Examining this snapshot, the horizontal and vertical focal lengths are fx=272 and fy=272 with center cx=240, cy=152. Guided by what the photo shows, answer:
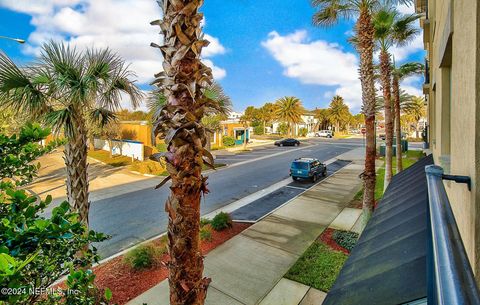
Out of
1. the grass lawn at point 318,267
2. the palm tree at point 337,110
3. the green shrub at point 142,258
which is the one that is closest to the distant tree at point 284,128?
the palm tree at point 337,110

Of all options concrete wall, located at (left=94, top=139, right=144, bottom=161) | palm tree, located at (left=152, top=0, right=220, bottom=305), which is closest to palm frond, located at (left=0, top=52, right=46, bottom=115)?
palm tree, located at (left=152, top=0, right=220, bottom=305)

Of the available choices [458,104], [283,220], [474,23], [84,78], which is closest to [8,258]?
[474,23]

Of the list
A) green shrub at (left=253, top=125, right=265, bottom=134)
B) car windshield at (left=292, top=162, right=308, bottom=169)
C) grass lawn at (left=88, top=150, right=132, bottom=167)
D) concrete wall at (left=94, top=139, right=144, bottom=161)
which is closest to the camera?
car windshield at (left=292, top=162, right=308, bottom=169)

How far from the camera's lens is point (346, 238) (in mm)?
9688

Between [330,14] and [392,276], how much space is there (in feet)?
37.1

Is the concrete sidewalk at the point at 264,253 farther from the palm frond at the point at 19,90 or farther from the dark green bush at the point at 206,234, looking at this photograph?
the palm frond at the point at 19,90

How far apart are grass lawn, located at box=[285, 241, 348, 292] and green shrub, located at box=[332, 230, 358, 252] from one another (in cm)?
62

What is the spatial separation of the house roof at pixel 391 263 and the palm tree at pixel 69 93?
5394mm

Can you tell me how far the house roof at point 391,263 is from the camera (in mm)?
2621

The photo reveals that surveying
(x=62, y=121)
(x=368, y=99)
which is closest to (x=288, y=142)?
(x=368, y=99)

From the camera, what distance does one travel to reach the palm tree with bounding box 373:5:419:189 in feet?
41.6

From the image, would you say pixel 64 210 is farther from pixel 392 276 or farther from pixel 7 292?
pixel 392 276

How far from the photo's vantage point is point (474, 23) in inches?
68.2

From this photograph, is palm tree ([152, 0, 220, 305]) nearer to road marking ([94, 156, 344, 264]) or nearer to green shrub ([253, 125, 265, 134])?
road marking ([94, 156, 344, 264])
